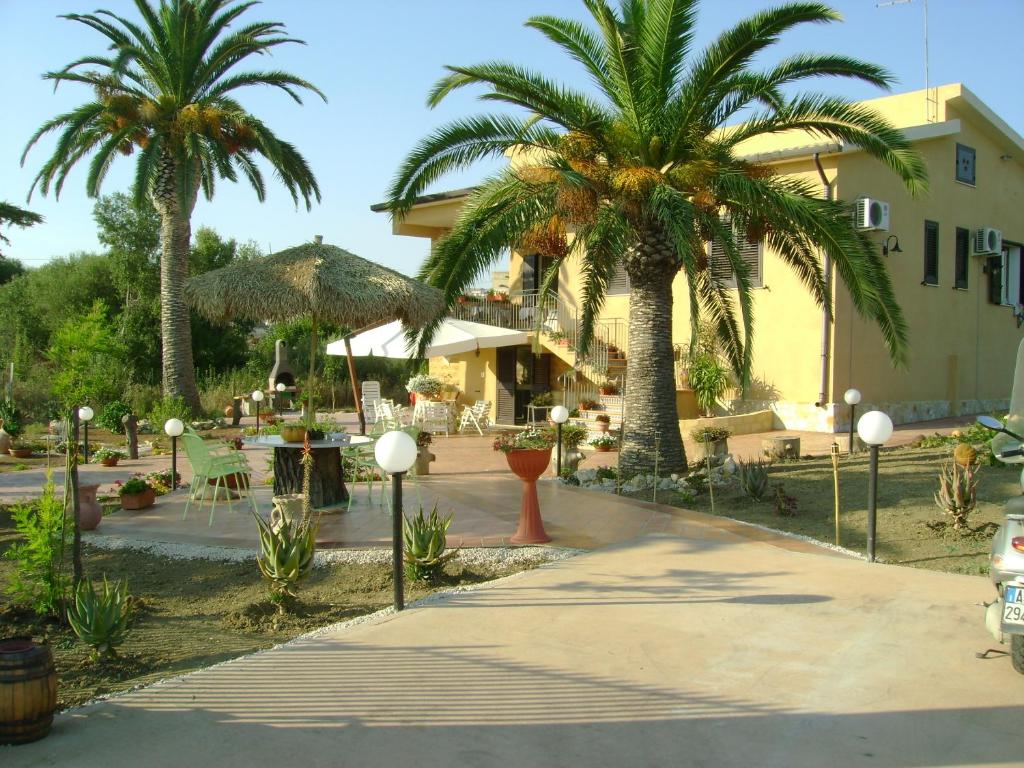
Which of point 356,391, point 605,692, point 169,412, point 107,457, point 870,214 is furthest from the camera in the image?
point 169,412

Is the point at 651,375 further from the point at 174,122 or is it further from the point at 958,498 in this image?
the point at 174,122

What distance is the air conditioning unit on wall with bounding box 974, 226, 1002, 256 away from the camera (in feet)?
66.3

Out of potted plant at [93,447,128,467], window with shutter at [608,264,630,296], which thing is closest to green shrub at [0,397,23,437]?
potted plant at [93,447,128,467]

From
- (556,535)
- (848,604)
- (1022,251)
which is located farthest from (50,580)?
(1022,251)

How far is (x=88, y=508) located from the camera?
8.55m

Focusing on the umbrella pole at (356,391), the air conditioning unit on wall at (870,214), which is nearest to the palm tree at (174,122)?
the umbrella pole at (356,391)

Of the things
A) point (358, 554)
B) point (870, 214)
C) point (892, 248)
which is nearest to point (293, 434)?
point (358, 554)

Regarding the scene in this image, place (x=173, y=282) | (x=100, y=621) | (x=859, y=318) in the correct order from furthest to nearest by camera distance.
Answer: (x=173, y=282), (x=859, y=318), (x=100, y=621)

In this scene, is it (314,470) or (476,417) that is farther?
(476,417)

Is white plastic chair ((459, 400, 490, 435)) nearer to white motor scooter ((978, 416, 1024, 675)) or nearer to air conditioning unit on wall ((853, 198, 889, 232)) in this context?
air conditioning unit on wall ((853, 198, 889, 232))

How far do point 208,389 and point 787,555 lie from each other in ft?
64.5

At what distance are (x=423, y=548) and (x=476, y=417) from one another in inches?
525

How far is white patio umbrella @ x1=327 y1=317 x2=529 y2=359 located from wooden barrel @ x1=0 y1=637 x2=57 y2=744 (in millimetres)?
12421

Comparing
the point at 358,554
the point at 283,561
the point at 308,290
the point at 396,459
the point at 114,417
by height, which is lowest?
the point at 358,554
